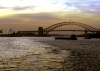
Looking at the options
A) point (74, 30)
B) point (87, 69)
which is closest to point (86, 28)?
point (74, 30)

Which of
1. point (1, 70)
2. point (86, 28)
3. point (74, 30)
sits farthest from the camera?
point (86, 28)

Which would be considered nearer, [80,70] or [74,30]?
[80,70]

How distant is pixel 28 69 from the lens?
80.8 feet

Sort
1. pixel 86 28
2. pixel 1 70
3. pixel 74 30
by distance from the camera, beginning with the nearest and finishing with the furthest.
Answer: pixel 1 70 → pixel 74 30 → pixel 86 28

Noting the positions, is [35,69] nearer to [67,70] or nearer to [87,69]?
[67,70]

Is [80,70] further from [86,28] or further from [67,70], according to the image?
[86,28]

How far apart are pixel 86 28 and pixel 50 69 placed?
165 metres

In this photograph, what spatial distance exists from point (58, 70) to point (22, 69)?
330 cm

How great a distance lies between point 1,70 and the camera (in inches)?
934

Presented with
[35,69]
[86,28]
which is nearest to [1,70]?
[35,69]

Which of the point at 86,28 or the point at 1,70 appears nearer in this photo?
the point at 1,70

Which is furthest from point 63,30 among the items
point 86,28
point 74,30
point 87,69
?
point 87,69

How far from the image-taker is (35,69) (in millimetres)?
24406

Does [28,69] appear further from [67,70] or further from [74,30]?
[74,30]
